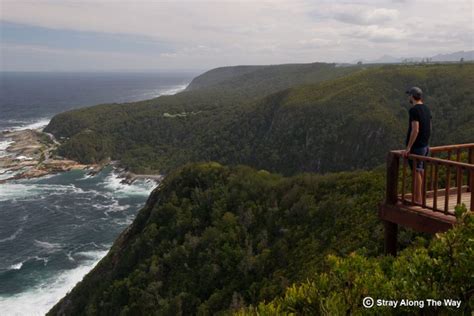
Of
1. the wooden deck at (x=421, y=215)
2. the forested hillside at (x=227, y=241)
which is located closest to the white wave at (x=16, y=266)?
the forested hillside at (x=227, y=241)

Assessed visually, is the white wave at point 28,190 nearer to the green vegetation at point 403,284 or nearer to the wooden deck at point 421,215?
the wooden deck at point 421,215

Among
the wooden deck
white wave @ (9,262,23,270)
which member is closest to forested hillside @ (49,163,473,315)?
the wooden deck

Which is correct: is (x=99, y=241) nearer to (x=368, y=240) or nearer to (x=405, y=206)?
(x=368, y=240)

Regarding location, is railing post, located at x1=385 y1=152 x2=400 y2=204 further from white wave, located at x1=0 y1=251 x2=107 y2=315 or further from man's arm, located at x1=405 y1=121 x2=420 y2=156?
white wave, located at x1=0 y1=251 x2=107 y2=315

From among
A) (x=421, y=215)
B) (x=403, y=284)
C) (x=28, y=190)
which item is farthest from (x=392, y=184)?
(x=28, y=190)

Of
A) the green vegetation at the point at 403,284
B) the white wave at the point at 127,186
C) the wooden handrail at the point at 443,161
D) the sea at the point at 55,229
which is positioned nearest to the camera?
the green vegetation at the point at 403,284
